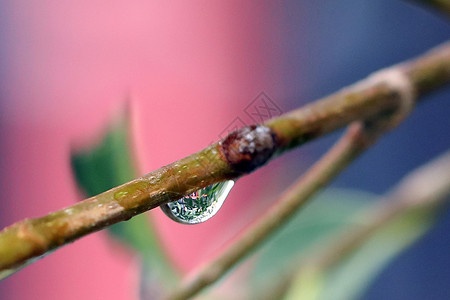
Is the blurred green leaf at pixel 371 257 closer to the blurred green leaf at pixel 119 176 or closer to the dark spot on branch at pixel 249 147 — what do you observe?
the blurred green leaf at pixel 119 176

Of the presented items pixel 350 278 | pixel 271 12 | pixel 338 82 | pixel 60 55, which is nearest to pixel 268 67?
pixel 271 12

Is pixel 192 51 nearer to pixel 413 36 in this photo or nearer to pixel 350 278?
pixel 413 36

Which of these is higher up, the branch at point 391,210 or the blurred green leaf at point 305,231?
the blurred green leaf at point 305,231

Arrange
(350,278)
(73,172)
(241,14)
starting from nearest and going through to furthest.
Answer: (73,172) < (350,278) < (241,14)

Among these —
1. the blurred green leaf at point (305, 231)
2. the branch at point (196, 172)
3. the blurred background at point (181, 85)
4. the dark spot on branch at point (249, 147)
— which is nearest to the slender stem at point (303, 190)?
the branch at point (196, 172)

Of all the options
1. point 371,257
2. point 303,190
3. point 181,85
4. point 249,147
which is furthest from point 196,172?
point 181,85

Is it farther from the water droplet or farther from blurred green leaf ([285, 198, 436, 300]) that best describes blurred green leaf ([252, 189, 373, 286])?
the water droplet
